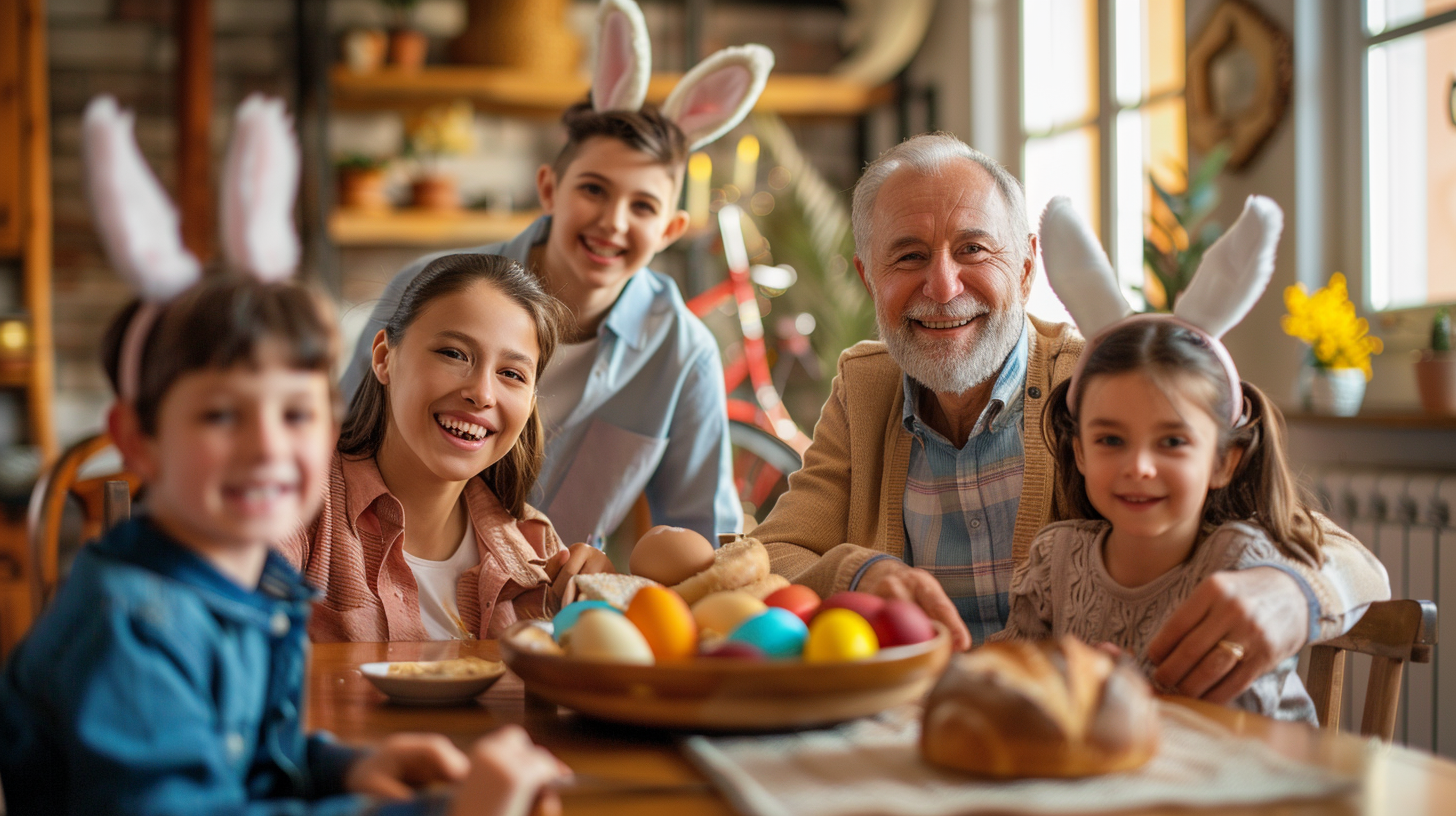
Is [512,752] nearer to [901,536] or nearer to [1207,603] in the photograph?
[1207,603]

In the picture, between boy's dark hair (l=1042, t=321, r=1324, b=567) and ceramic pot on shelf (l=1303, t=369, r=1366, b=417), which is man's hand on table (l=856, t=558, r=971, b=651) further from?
ceramic pot on shelf (l=1303, t=369, r=1366, b=417)

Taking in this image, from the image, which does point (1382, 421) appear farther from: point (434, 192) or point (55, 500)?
point (434, 192)

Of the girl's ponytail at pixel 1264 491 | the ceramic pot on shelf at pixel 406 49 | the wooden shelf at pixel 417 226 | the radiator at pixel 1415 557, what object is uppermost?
the ceramic pot on shelf at pixel 406 49

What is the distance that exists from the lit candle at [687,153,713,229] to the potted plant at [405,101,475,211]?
86 cm

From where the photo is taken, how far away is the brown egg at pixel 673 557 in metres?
1.19

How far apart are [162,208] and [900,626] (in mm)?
599

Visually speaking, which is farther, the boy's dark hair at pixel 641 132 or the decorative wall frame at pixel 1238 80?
the decorative wall frame at pixel 1238 80

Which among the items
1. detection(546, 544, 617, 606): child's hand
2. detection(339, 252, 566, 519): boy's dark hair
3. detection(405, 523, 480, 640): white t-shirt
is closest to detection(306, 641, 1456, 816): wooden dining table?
detection(546, 544, 617, 606): child's hand

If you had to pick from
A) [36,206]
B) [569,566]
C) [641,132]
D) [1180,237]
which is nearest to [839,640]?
[569,566]

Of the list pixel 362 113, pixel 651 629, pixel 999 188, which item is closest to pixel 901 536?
pixel 999 188

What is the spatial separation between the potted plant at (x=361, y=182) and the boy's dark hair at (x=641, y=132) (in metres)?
2.29

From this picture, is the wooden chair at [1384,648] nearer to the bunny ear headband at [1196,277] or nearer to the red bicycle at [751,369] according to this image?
the bunny ear headband at [1196,277]

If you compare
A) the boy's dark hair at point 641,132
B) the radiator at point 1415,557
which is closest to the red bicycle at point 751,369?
the radiator at point 1415,557

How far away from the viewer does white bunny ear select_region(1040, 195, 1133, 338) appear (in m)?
1.09
